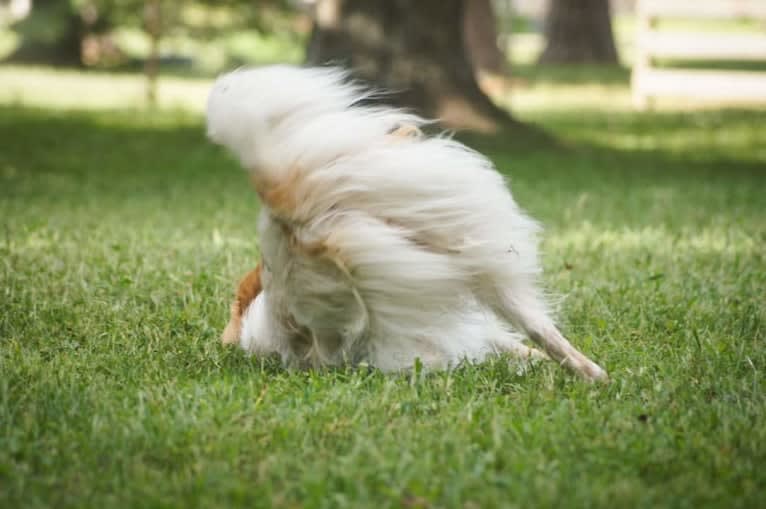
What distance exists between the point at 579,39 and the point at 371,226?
2426 cm

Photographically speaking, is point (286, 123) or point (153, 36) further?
point (153, 36)

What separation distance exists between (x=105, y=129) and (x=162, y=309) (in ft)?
26.5

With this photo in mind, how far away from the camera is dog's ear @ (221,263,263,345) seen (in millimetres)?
4008

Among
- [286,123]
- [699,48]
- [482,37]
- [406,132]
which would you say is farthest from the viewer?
[482,37]

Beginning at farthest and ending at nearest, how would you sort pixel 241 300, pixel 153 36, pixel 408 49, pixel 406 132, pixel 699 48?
pixel 699 48 < pixel 153 36 < pixel 408 49 < pixel 241 300 < pixel 406 132

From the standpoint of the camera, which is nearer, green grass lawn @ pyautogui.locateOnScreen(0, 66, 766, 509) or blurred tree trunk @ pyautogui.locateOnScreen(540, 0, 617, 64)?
green grass lawn @ pyautogui.locateOnScreen(0, 66, 766, 509)

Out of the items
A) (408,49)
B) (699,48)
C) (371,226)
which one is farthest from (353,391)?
(699,48)

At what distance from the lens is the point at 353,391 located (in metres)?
3.45

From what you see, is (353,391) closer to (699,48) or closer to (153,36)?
(153,36)

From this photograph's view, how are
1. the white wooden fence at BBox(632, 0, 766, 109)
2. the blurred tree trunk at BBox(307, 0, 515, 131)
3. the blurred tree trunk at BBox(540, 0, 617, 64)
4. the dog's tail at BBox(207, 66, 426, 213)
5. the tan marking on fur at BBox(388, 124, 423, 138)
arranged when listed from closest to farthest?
the dog's tail at BBox(207, 66, 426, 213) < the tan marking on fur at BBox(388, 124, 423, 138) < the blurred tree trunk at BBox(307, 0, 515, 131) < the white wooden fence at BBox(632, 0, 766, 109) < the blurred tree trunk at BBox(540, 0, 617, 64)

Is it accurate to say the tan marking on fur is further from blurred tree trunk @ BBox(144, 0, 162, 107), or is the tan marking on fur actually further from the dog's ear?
blurred tree trunk @ BBox(144, 0, 162, 107)

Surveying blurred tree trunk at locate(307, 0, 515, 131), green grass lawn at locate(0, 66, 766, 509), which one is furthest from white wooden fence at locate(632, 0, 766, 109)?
green grass lawn at locate(0, 66, 766, 509)

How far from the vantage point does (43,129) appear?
1195 centimetres

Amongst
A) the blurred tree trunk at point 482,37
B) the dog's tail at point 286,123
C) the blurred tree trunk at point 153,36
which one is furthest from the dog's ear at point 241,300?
the blurred tree trunk at point 482,37
